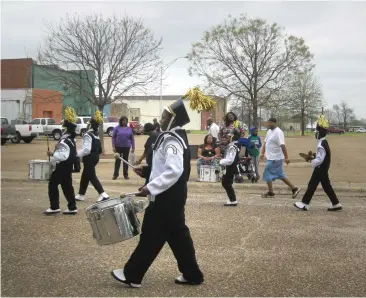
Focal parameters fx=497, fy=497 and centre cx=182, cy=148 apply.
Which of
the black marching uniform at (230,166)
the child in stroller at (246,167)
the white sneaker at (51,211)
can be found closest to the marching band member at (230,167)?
the black marching uniform at (230,166)

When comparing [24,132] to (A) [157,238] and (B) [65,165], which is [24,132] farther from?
(A) [157,238]

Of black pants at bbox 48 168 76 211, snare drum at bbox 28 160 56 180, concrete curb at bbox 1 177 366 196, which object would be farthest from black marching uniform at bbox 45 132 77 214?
concrete curb at bbox 1 177 366 196

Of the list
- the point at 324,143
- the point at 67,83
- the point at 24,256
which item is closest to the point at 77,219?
the point at 24,256

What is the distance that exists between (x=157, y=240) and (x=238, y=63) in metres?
24.8

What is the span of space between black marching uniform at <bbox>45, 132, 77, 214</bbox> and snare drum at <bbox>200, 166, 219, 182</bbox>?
5.11 m

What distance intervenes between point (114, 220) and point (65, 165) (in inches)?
158

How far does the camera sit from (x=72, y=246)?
21.4ft

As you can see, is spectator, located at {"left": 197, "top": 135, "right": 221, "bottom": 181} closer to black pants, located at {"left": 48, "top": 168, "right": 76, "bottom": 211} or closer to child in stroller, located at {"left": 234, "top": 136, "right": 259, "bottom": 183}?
child in stroller, located at {"left": 234, "top": 136, "right": 259, "bottom": 183}

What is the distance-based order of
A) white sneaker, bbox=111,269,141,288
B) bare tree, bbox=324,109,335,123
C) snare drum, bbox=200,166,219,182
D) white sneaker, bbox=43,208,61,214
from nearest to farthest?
white sneaker, bbox=111,269,141,288 < white sneaker, bbox=43,208,61,214 < snare drum, bbox=200,166,219,182 < bare tree, bbox=324,109,335,123

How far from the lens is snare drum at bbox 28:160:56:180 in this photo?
347 inches

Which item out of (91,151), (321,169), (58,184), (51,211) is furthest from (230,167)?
(51,211)

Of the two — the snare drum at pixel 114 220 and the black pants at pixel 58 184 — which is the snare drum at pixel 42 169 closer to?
the black pants at pixel 58 184

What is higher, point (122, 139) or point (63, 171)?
point (122, 139)

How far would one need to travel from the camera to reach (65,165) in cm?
864
